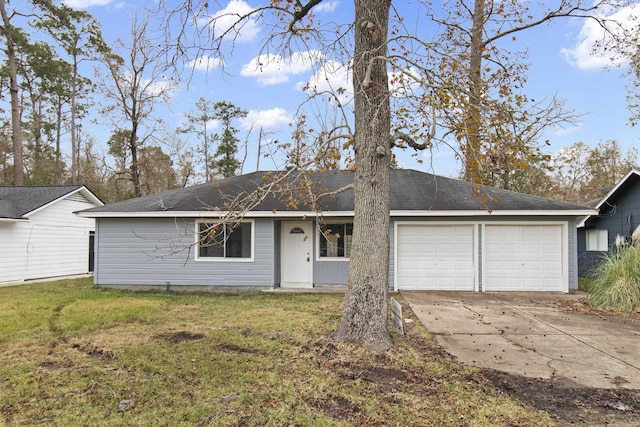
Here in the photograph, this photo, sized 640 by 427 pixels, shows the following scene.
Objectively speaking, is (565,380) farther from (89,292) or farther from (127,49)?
(127,49)

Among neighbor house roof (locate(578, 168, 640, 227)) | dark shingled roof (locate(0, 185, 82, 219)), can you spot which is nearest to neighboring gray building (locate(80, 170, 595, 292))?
neighbor house roof (locate(578, 168, 640, 227))

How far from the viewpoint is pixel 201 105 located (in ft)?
87.2

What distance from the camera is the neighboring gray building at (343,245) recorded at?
10.1 meters

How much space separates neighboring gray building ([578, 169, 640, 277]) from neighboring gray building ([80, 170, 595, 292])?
72.9 inches

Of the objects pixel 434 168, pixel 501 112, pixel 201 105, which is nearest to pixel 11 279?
pixel 434 168

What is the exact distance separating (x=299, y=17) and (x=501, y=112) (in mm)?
3335

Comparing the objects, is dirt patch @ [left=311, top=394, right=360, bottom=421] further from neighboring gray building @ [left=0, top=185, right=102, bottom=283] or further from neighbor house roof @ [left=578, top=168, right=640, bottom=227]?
neighboring gray building @ [left=0, top=185, right=102, bottom=283]

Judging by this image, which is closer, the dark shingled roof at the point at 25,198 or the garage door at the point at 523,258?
the garage door at the point at 523,258

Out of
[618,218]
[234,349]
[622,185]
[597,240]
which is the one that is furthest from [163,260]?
[597,240]

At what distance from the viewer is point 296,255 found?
36.5ft

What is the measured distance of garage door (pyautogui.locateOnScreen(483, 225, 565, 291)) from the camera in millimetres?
10164

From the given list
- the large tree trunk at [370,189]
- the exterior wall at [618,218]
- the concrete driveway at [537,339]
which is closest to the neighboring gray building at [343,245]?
the concrete driveway at [537,339]

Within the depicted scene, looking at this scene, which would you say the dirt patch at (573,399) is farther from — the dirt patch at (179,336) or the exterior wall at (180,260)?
the exterior wall at (180,260)

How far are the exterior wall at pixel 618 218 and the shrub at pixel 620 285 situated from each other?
3.82 metres
